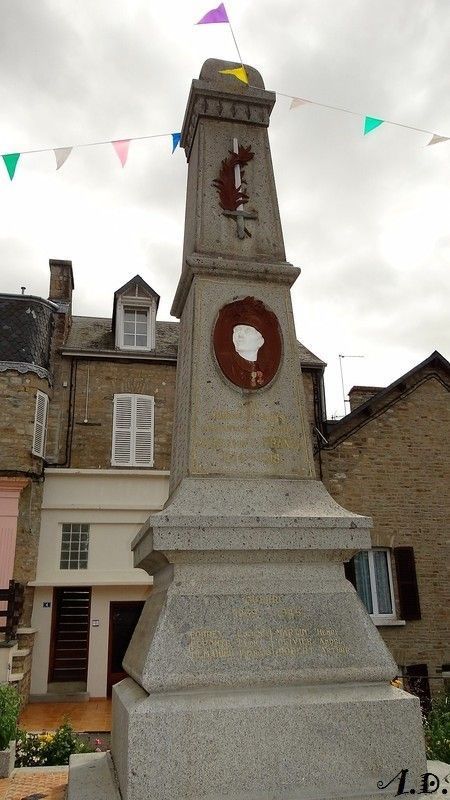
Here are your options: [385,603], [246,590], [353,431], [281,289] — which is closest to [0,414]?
[353,431]

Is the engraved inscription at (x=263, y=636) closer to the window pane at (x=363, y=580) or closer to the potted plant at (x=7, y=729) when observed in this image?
the potted plant at (x=7, y=729)

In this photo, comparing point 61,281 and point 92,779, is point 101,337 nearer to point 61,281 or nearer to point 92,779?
point 61,281

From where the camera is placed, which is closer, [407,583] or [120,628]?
[407,583]

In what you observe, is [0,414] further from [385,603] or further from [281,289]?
[281,289]

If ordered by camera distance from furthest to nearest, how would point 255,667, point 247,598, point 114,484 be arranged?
point 114,484 → point 247,598 → point 255,667

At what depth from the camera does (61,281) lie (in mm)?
17531

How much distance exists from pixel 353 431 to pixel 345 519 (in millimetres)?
10094

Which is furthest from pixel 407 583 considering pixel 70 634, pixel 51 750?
pixel 51 750

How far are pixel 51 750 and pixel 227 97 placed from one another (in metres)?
7.20

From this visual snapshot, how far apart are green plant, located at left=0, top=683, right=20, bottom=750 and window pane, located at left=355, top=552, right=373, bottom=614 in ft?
27.3

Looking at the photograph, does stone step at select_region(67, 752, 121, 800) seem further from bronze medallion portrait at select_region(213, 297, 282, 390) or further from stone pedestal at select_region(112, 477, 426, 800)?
bronze medallion portrait at select_region(213, 297, 282, 390)

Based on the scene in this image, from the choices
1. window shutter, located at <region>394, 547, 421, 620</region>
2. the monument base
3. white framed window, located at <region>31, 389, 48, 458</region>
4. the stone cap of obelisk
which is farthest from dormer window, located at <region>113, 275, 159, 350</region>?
the monument base

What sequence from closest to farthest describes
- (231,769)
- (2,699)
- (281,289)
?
(231,769), (281,289), (2,699)

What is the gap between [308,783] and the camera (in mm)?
3406
